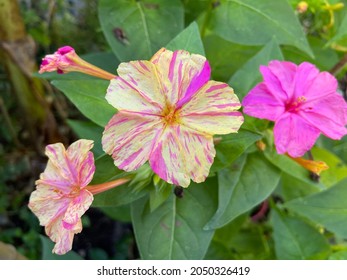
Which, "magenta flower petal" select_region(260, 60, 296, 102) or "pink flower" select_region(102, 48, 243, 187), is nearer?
"pink flower" select_region(102, 48, 243, 187)

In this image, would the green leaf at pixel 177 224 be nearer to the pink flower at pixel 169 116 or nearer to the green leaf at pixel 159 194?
the green leaf at pixel 159 194

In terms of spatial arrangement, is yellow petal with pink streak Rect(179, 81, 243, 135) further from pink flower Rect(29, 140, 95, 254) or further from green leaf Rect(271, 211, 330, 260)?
green leaf Rect(271, 211, 330, 260)

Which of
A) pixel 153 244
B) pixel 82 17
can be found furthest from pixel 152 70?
pixel 82 17

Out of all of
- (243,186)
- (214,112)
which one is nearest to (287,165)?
(243,186)

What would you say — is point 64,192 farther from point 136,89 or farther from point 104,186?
point 136,89

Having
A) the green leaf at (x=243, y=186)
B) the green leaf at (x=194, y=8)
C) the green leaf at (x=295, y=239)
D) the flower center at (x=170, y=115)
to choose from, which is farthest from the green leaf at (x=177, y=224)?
the green leaf at (x=194, y=8)

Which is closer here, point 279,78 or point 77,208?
point 77,208

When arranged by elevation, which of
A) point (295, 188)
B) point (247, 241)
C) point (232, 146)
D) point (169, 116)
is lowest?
point (247, 241)

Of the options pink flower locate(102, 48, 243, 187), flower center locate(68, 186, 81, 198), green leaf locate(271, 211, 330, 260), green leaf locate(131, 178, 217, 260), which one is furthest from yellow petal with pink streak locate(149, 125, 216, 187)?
green leaf locate(271, 211, 330, 260)
